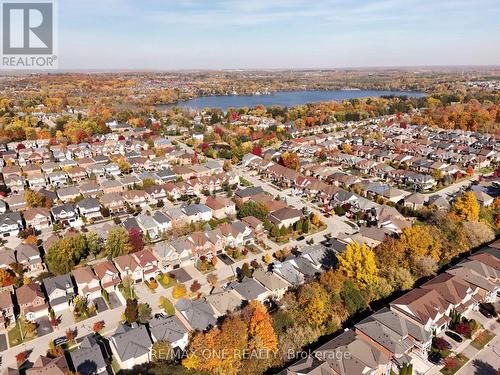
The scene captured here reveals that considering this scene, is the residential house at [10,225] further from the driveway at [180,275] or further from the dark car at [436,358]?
the dark car at [436,358]

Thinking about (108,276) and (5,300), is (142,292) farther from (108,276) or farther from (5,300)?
(5,300)

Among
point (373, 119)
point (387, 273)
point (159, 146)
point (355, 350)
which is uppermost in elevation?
point (373, 119)

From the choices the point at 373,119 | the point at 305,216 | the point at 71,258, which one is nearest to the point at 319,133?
the point at 373,119

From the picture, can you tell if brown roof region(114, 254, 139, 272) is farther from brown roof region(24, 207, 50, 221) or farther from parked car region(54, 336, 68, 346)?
brown roof region(24, 207, 50, 221)

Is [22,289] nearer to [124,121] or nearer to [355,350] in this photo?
[355,350]

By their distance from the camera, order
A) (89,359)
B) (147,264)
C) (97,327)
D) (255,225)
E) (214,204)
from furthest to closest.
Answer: (214,204) < (255,225) < (147,264) < (97,327) < (89,359)

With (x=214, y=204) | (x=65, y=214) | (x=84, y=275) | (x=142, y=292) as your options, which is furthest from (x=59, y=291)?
(x=214, y=204)
